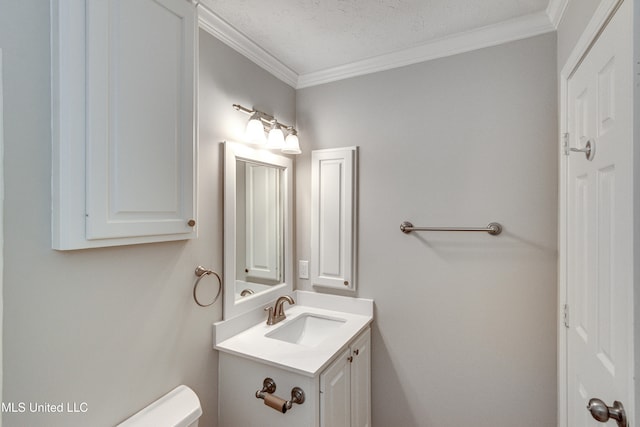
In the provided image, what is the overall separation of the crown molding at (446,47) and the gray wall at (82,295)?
2.67ft

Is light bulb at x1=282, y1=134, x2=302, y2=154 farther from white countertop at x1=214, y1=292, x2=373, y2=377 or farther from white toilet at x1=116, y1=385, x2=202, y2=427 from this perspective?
white toilet at x1=116, y1=385, x2=202, y2=427

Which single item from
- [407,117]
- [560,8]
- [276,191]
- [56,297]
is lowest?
[56,297]

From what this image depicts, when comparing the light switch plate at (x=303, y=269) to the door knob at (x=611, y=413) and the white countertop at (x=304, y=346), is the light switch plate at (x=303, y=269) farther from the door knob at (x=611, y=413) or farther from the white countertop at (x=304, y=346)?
the door knob at (x=611, y=413)

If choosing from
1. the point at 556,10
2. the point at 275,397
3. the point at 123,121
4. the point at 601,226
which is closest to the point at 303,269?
the point at 275,397

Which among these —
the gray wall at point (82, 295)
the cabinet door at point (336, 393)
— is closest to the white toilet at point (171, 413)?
the gray wall at point (82, 295)

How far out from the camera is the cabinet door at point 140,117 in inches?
36.6

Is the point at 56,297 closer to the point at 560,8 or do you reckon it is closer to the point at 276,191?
the point at 276,191

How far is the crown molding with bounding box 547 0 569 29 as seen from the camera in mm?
1326

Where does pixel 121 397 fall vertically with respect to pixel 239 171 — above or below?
below

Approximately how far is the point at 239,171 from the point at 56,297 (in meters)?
0.97

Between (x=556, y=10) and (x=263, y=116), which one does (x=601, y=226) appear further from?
(x=263, y=116)

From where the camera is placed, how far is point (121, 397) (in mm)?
1099

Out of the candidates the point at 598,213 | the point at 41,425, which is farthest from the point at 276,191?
the point at 598,213

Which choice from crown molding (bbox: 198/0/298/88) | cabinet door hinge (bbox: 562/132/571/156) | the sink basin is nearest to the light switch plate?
the sink basin
